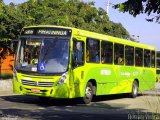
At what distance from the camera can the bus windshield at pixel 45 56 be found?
17.9 meters

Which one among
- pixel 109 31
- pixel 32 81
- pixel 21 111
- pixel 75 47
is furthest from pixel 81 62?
pixel 109 31

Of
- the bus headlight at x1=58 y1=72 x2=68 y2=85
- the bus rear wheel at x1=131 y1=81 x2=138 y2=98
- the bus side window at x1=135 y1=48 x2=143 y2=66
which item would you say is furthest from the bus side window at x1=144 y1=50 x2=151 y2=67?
the bus headlight at x1=58 y1=72 x2=68 y2=85

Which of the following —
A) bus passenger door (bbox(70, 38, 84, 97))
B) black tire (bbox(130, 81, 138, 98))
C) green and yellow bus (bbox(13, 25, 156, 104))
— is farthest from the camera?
black tire (bbox(130, 81, 138, 98))

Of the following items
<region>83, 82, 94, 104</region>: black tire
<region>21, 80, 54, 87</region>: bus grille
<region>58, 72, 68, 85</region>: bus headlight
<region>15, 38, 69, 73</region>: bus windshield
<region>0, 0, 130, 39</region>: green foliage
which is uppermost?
→ <region>0, 0, 130, 39</region>: green foliage

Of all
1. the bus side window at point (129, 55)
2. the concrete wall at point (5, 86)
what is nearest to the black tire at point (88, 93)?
the bus side window at point (129, 55)

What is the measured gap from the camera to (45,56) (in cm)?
1809

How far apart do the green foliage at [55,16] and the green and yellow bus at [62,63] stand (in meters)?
6.90

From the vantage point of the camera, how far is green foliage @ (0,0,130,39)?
26453mm

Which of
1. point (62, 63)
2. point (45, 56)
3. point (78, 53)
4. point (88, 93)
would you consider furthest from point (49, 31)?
point (88, 93)

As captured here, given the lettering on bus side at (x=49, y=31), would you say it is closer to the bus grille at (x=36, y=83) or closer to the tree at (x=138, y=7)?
the bus grille at (x=36, y=83)

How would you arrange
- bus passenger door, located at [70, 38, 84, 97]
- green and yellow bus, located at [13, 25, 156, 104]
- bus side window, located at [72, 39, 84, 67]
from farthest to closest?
bus side window, located at [72, 39, 84, 67] → bus passenger door, located at [70, 38, 84, 97] → green and yellow bus, located at [13, 25, 156, 104]

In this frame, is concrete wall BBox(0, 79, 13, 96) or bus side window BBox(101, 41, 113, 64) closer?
bus side window BBox(101, 41, 113, 64)

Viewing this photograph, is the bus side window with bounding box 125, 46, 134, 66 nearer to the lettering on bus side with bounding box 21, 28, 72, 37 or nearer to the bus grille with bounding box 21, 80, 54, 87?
the lettering on bus side with bounding box 21, 28, 72, 37

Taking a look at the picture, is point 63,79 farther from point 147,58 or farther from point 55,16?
point 55,16
